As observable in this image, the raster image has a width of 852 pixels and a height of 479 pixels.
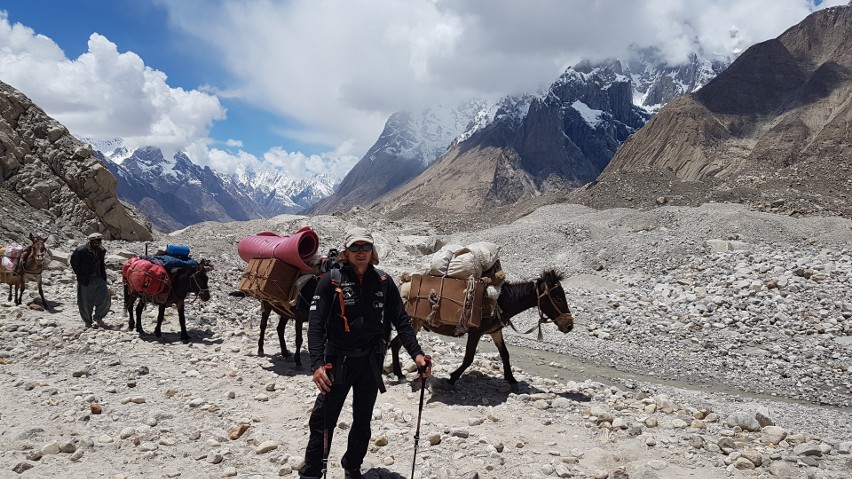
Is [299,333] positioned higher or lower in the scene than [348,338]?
lower

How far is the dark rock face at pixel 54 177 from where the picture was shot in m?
20.3

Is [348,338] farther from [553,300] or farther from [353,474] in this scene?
[553,300]

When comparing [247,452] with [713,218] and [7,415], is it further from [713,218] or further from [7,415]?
[713,218]

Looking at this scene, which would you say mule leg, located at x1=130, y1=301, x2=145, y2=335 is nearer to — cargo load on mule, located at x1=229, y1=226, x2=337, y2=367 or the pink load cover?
cargo load on mule, located at x1=229, y1=226, x2=337, y2=367

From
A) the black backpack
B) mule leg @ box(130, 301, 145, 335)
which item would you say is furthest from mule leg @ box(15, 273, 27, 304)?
the black backpack

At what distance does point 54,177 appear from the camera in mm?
21250

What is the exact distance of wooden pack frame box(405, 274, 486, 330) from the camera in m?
7.43

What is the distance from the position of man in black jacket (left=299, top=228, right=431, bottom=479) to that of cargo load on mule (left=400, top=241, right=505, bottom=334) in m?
3.14

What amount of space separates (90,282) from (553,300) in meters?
9.23

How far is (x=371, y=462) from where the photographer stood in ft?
16.8

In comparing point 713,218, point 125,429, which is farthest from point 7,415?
point 713,218

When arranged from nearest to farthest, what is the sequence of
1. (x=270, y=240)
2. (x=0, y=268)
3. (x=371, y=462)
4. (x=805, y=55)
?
(x=371, y=462) → (x=270, y=240) → (x=0, y=268) → (x=805, y=55)

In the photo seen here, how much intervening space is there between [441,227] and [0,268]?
38634 mm

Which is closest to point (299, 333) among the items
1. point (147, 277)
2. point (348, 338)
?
point (147, 277)
